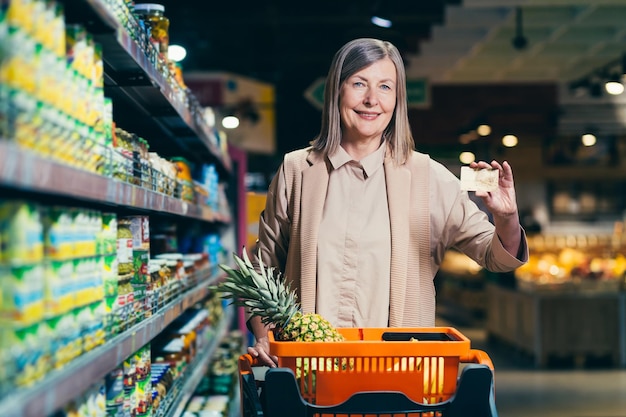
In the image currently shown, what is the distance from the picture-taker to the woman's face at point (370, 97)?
265cm

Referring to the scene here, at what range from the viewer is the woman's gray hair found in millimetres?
2652

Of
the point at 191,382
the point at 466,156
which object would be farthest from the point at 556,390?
the point at 466,156

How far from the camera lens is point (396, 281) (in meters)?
2.62


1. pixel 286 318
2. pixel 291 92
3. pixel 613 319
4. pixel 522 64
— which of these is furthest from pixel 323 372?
pixel 291 92

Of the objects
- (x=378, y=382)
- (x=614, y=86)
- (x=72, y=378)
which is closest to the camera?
(x=72, y=378)

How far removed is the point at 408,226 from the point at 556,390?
6019 mm

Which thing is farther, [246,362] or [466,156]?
[466,156]

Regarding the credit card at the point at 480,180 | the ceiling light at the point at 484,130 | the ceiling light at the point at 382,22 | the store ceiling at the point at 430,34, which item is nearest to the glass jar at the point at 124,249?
the credit card at the point at 480,180

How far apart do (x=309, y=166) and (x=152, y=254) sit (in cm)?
131

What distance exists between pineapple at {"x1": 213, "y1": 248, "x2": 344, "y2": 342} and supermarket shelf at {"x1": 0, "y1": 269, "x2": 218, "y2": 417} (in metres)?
0.28

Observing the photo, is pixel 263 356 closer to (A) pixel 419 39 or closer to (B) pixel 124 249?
(B) pixel 124 249

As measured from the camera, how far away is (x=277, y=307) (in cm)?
219

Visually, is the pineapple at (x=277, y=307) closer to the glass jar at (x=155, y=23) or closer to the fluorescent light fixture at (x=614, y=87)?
the glass jar at (x=155, y=23)

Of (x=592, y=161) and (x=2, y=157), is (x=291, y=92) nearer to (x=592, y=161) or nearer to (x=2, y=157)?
(x=592, y=161)
